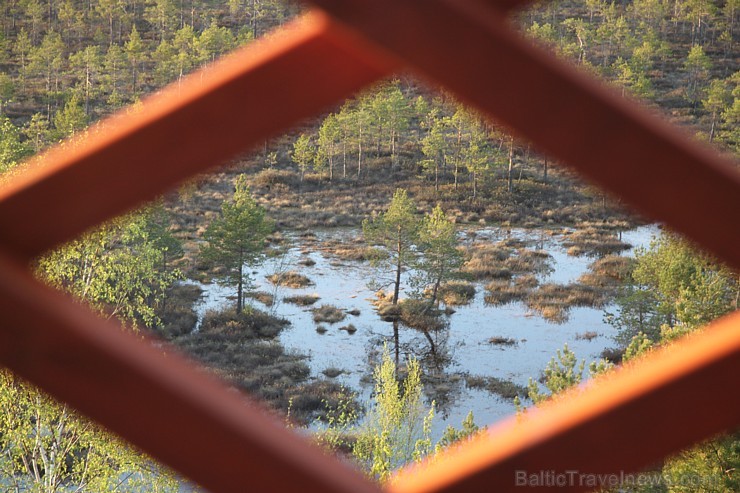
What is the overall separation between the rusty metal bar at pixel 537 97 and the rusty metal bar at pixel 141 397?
0.16 metres

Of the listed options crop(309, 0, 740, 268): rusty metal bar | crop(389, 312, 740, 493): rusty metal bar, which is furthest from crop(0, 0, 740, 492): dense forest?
crop(389, 312, 740, 493): rusty metal bar

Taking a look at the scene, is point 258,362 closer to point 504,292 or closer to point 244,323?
point 244,323

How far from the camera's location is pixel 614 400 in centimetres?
31

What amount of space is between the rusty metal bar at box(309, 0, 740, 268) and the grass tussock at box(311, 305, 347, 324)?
19.2 metres

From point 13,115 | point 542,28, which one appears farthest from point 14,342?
point 542,28

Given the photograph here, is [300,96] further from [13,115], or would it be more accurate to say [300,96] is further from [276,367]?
[13,115]

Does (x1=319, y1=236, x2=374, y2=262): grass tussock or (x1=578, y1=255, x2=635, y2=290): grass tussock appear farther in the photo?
(x1=319, y1=236, x2=374, y2=262): grass tussock

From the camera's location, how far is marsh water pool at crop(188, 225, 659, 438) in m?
16.2

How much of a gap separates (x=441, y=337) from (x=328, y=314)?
286cm

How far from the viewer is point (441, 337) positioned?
19172 mm

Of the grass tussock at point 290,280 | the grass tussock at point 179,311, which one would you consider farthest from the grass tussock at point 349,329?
the grass tussock at point 179,311

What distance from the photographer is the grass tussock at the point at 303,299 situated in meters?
20.6

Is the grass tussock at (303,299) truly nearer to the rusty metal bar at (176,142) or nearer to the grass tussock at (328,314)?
the grass tussock at (328,314)

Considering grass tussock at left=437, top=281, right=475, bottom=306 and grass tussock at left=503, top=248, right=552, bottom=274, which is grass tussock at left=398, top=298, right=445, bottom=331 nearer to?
grass tussock at left=437, top=281, right=475, bottom=306
